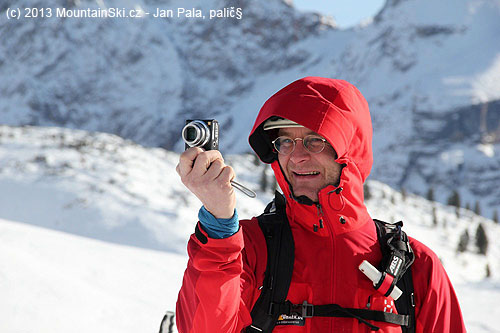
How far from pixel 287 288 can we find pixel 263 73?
169 metres

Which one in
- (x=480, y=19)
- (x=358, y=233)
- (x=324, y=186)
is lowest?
(x=358, y=233)

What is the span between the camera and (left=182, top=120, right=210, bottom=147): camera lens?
1.94 m

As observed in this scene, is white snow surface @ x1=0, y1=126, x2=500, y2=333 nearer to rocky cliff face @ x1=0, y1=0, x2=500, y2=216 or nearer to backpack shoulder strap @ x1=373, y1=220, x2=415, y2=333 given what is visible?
backpack shoulder strap @ x1=373, y1=220, x2=415, y2=333

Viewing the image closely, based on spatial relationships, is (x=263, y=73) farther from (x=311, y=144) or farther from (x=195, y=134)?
(x=195, y=134)

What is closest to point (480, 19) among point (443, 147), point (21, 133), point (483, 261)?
point (443, 147)

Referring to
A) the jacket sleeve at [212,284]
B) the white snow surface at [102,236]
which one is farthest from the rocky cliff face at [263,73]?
the jacket sleeve at [212,284]

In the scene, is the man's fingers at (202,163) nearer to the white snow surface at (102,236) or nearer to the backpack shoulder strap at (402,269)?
the backpack shoulder strap at (402,269)

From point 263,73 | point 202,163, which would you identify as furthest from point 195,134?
point 263,73

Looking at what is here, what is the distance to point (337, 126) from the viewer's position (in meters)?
2.44

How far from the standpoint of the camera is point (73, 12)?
526 feet

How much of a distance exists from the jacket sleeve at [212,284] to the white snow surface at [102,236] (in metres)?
3.99

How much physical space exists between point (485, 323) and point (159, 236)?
27.8ft

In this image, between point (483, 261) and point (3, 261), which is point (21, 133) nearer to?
point (3, 261)

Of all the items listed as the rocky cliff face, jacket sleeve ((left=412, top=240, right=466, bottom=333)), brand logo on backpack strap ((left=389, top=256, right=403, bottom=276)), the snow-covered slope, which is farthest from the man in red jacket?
the rocky cliff face
